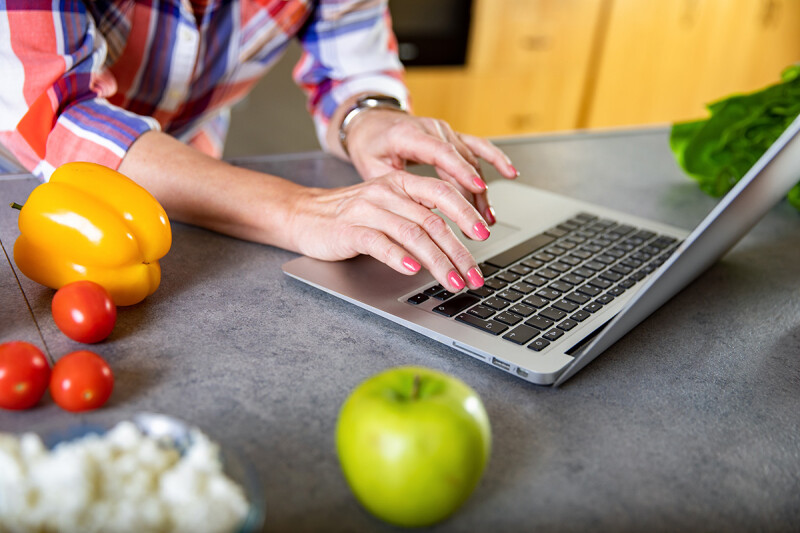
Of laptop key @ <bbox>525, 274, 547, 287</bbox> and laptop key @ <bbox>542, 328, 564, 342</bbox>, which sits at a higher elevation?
laptop key @ <bbox>542, 328, 564, 342</bbox>

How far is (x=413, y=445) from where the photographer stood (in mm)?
410

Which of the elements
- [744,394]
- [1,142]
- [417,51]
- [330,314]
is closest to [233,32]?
[1,142]

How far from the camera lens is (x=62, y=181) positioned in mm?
674

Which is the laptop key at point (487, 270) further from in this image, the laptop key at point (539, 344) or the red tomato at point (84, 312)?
the red tomato at point (84, 312)

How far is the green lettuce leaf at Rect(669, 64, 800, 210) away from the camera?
1.09 m

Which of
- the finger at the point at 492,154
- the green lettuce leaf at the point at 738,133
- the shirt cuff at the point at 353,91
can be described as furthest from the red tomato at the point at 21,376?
the green lettuce leaf at the point at 738,133

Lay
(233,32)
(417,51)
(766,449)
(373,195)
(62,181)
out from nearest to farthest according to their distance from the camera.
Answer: (766,449) → (62,181) → (373,195) → (233,32) → (417,51)

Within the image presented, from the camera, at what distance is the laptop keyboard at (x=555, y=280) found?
2.21ft

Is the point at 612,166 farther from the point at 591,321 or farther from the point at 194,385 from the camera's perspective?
the point at 194,385

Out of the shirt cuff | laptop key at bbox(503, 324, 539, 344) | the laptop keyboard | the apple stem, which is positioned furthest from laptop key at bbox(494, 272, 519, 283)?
the shirt cuff

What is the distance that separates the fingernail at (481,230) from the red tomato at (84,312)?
35 cm

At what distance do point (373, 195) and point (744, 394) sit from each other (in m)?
0.41

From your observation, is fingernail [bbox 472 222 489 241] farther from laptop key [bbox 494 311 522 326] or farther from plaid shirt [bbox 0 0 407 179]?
plaid shirt [bbox 0 0 407 179]

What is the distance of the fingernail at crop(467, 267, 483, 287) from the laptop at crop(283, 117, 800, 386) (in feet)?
0.07
